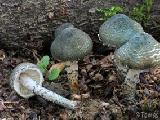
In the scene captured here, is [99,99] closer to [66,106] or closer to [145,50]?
[66,106]

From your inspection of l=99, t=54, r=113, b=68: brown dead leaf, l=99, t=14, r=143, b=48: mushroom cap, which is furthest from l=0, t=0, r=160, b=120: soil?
l=99, t=14, r=143, b=48: mushroom cap

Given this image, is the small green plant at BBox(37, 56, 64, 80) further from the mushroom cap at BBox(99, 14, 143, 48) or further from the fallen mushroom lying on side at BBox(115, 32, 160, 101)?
the fallen mushroom lying on side at BBox(115, 32, 160, 101)

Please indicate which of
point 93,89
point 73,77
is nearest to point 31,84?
point 73,77

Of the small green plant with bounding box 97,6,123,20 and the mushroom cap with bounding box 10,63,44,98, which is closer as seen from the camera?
the mushroom cap with bounding box 10,63,44,98

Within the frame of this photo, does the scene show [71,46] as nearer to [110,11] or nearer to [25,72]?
[25,72]

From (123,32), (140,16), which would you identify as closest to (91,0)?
(140,16)

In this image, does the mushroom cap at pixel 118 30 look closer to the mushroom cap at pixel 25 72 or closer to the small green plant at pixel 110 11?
the small green plant at pixel 110 11
